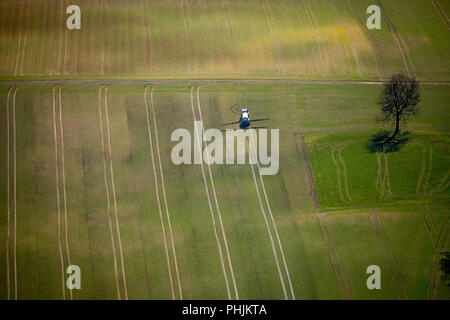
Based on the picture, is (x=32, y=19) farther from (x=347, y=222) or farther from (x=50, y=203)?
(x=347, y=222)

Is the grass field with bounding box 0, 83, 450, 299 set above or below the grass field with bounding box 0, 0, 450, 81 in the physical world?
below

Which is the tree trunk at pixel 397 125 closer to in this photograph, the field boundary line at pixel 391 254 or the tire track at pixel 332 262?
the field boundary line at pixel 391 254

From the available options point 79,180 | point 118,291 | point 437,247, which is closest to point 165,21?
point 79,180

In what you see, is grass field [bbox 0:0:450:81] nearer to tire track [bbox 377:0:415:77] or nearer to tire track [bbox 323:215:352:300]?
tire track [bbox 377:0:415:77]

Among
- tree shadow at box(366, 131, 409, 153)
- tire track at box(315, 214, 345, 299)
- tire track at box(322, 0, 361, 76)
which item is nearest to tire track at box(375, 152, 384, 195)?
tree shadow at box(366, 131, 409, 153)

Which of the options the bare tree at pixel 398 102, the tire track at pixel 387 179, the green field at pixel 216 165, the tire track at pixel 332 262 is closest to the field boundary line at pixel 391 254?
the green field at pixel 216 165

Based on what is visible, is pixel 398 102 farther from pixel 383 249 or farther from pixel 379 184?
pixel 383 249
